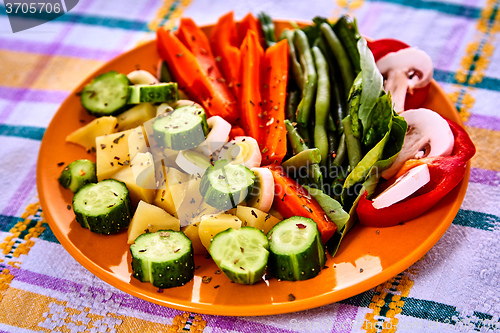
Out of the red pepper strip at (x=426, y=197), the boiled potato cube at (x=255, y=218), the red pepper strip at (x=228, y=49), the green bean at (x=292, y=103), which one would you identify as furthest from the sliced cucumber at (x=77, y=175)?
the red pepper strip at (x=426, y=197)

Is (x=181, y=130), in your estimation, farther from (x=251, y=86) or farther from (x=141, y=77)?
(x=141, y=77)

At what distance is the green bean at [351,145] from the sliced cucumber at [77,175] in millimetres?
1634

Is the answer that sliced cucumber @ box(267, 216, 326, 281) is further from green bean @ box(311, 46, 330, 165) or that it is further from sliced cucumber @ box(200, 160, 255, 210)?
green bean @ box(311, 46, 330, 165)

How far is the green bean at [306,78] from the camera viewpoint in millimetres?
3113

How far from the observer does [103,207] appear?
2602 mm

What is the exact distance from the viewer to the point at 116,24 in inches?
189

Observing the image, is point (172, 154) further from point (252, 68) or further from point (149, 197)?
point (252, 68)

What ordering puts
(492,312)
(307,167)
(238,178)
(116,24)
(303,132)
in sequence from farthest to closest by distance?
(116,24)
(303,132)
(307,167)
(238,178)
(492,312)

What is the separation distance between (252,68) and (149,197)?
119 centimetres

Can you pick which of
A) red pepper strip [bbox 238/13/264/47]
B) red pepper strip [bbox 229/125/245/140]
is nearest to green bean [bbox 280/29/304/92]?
red pepper strip [bbox 238/13/264/47]

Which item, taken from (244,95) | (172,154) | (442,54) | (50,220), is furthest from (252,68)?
(442,54)

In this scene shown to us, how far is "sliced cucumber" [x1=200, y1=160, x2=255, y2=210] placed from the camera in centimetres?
256

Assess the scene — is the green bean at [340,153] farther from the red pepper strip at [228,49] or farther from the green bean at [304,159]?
the red pepper strip at [228,49]

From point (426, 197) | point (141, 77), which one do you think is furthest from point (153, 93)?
point (426, 197)
